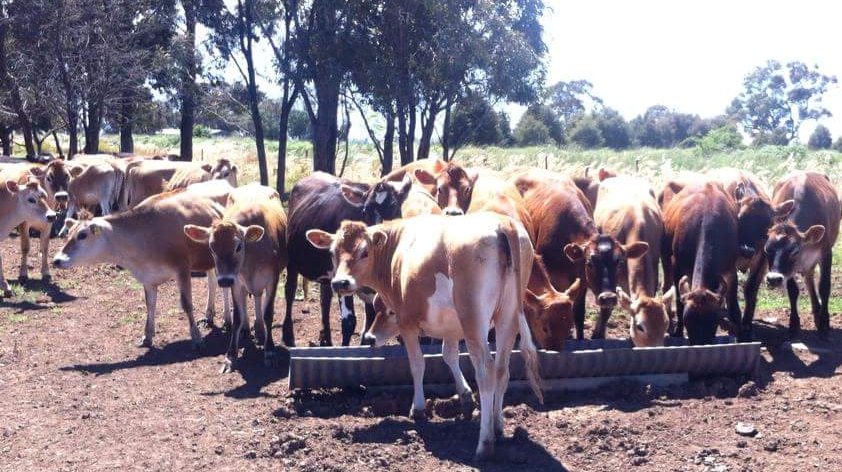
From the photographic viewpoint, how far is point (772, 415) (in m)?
7.82

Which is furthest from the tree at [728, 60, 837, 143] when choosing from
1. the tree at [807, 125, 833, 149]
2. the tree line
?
the tree line

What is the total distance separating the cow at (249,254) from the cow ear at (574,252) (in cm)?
331

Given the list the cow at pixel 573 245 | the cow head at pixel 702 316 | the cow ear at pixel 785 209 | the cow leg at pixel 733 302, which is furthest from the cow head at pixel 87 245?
the cow ear at pixel 785 209

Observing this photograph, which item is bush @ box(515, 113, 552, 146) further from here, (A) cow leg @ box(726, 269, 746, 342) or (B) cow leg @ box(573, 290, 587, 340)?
(B) cow leg @ box(573, 290, 587, 340)

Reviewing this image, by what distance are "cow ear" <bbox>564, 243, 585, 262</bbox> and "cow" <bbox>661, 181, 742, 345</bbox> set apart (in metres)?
1.17

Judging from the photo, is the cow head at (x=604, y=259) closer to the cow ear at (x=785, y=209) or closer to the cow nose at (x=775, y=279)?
the cow nose at (x=775, y=279)

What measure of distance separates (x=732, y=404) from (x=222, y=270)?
5.21 m

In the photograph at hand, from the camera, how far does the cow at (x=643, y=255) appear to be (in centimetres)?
952

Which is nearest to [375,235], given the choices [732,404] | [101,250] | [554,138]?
[732,404]

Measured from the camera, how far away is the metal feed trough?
28.1 ft

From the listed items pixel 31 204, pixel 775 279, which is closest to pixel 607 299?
pixel 775 279

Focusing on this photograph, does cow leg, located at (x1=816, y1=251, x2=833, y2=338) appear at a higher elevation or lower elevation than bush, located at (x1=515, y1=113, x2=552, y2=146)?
lower

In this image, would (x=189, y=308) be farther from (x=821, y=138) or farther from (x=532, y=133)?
(x=821, y=138)

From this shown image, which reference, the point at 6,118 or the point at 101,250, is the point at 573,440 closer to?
the point at 101,250
